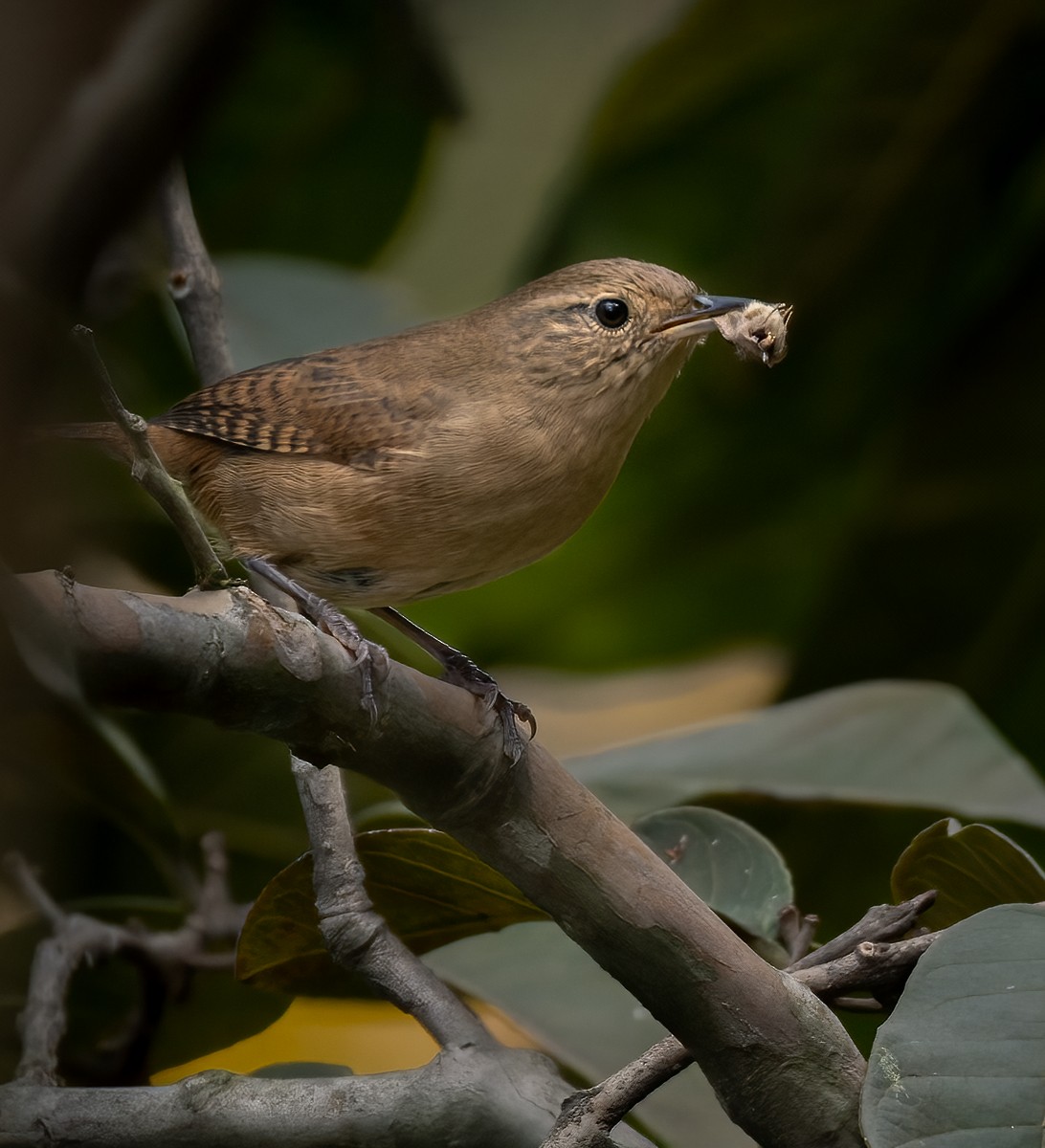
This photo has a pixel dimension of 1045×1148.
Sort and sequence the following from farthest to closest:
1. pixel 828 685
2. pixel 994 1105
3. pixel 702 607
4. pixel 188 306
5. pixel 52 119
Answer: pixel 702 607 < pixel 828 685 < pixel 188 306 < pixel 994 1105 < pixel 52 119

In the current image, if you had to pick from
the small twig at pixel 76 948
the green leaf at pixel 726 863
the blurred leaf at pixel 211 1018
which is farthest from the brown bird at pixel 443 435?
the blurred leaf at pixel 211 1018

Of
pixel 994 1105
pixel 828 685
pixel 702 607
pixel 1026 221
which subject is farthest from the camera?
pixel 702 607

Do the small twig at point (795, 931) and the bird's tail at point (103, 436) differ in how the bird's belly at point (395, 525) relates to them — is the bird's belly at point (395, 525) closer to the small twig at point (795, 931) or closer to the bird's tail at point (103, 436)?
the bird's tail at point (103, 436)

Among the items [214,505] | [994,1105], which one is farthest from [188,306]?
[994,1105]

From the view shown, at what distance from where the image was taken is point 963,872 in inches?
69.6

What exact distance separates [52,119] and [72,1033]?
262cm

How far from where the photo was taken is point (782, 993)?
148 centimetres

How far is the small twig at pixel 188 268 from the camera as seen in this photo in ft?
8.14

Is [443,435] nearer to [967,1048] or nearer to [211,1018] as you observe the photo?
[211,1018]

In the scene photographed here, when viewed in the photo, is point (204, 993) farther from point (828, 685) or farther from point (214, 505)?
point (828, 685)

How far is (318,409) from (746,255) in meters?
1.59

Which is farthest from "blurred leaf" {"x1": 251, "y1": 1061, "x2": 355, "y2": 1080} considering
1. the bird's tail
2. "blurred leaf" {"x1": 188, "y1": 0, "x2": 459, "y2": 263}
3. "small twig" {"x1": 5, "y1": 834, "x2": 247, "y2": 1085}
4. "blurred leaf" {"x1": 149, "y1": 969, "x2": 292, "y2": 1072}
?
"blurred leaf" {"x1": 188, "y1": 0, "x2": 459, "y2": 263}

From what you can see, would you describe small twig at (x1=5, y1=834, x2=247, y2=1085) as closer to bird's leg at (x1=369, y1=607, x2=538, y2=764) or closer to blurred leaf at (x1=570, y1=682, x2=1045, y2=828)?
bird's leg at (x1=369, y1=607, x2=538, y2=764)

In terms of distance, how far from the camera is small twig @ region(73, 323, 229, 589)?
131 centimetres
